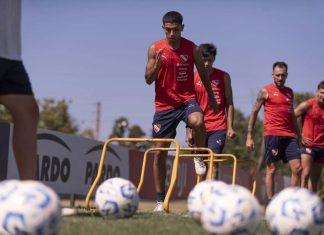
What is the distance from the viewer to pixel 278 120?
12.4 m

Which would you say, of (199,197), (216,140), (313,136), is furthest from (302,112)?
(199,197)

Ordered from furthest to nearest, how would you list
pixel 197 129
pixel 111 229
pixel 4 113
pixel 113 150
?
pixel 4 113 → pixel 113 150 → pixel 197 129 → pixel 111 229

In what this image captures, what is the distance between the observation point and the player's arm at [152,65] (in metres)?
8.89

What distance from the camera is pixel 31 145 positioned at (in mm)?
6156

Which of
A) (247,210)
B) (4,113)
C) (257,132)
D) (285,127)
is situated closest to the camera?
(247,210)

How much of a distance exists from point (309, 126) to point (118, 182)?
7093mm

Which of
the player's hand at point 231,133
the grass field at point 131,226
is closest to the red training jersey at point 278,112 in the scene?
the player's hand at point 231,133

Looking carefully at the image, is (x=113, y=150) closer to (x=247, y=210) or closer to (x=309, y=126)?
(x=309, y=126)

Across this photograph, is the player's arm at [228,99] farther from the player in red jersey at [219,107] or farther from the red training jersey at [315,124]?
the red training jersey at [315,124]

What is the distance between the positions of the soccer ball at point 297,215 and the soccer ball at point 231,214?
194mm

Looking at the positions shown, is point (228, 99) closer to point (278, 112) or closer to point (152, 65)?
point (278, 112)

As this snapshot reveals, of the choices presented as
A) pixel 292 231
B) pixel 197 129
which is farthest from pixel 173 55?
pixel 292 231

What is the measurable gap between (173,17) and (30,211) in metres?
5.28

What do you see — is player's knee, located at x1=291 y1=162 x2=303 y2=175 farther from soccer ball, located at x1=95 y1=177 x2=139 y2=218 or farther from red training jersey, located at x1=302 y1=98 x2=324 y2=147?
soccer ball, located at x1=95 y1=177 x2=139 y2=218
